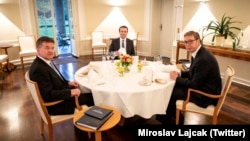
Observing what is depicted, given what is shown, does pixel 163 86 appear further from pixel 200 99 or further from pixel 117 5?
pixel 117 5

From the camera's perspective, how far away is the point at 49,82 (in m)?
1.95

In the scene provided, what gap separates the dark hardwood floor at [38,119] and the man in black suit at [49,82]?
1.74 feet

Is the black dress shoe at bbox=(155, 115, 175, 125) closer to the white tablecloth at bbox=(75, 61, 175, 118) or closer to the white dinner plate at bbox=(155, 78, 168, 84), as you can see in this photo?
the white tablecloth at bbox=(75, 61, 175, 118)

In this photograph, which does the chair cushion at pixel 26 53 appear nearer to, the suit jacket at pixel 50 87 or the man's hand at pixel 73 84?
the man's hand at pixel 73 84

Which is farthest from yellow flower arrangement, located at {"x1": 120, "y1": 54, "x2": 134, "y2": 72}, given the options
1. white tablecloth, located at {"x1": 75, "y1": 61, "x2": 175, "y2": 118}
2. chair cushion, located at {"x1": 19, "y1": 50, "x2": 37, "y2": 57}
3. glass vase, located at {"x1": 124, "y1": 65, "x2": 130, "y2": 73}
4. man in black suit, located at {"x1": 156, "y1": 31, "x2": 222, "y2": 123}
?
chair cushion, located at {"x1": 19, "y1": 50, "x2": 37, "y2": 57}

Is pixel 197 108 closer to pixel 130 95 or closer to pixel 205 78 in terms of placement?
pixel 205 78

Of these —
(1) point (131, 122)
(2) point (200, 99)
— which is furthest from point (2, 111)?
(2) point (200, 99)

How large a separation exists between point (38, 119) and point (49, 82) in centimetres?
118

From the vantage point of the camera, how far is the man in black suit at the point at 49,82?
6.26 ft

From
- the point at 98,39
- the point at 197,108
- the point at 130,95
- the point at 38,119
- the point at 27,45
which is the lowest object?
the point at 38,119

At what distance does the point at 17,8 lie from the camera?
557 centimetres

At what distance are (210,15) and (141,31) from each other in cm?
267

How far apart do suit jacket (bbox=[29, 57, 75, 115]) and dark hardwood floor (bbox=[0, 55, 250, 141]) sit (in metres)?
0.52
